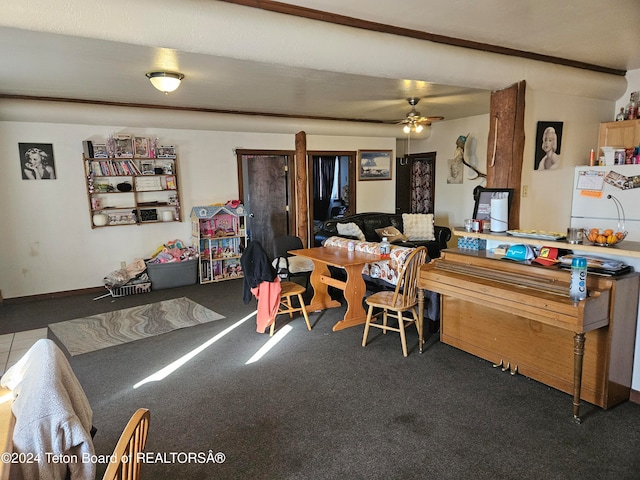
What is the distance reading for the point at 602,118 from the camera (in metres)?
4.39

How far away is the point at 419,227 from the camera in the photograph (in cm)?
667

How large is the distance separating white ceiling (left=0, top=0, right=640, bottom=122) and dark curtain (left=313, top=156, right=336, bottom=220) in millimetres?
2415

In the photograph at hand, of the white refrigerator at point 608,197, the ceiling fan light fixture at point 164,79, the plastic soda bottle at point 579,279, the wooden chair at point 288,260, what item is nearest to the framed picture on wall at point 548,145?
the white refrigerator at point 608,197

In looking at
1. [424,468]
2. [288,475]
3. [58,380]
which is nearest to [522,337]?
[424,468]

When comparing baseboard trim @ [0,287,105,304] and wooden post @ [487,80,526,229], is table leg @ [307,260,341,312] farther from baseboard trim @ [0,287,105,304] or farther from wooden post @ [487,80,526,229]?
baseboard trim @ [0,287,105,304]

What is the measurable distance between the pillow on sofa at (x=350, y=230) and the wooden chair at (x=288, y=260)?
3.03 ft

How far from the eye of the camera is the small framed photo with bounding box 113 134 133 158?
18.0 feet

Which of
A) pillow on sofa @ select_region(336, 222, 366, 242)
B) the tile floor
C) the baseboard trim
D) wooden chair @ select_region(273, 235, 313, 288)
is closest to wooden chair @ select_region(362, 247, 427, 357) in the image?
wooden chair @ select_region(273, 235, 313, 288)

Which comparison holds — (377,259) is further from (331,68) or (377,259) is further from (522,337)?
(331,68)

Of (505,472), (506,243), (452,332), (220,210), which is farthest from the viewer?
(220,210)

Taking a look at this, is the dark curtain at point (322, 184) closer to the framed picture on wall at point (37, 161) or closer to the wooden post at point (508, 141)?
the framed picture on wall at point (37, 161)

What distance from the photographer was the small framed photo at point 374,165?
25.0 ft

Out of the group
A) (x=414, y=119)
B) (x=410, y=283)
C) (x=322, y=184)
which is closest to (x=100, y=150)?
(x=322, y=184)

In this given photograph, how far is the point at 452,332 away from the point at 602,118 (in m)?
2.96
